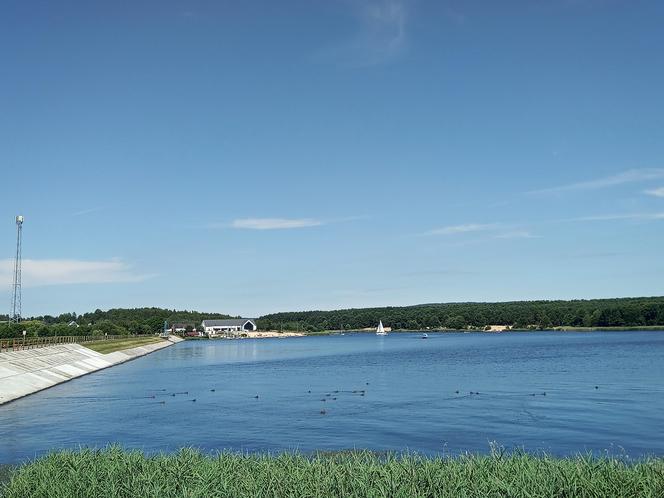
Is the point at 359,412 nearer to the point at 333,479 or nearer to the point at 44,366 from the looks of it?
the point at 333,479

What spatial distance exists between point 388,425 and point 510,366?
5279 centimetres

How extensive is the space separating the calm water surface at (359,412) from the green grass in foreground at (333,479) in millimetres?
9940

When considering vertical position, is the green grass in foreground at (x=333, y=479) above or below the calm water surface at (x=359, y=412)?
above

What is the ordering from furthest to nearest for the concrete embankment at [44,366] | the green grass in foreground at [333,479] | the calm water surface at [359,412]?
the concrete embankment at [44,366] < the calm water surface at [359,412] < the green grass in foreground at [333,479]

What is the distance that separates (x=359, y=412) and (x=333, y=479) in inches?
1230

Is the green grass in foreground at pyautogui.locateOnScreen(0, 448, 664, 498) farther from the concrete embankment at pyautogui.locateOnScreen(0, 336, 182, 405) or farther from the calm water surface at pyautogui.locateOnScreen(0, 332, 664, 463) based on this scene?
the concrete embankment at pyautogui.locateOnScreen(0, 336, 182, 405)

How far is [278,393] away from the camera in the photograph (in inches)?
2486

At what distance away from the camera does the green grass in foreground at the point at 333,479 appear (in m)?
16.2

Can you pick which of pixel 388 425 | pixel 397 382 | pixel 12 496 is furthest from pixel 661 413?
pixel 12 496

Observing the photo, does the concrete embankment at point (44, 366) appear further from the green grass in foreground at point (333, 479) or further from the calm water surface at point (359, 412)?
the green grass in foreground at point (333, 479)

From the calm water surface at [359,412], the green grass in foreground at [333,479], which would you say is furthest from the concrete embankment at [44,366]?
the green grass in foreground at [333,479]

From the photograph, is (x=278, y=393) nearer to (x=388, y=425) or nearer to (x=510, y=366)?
(x=388, y=425)

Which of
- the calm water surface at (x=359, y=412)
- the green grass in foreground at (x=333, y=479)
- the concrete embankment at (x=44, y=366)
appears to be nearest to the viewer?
the green grass in foreground at (x=333, y=479)

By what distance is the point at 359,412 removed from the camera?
48.2m
